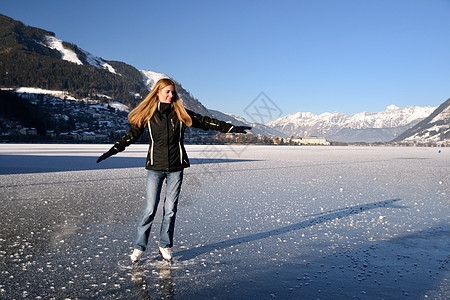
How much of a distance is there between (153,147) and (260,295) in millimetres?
2162

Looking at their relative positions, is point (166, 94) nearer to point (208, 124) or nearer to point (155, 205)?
point (208, 124)

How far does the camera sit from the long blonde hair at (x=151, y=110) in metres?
4.16

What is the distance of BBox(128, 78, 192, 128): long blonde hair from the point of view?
4.16 m

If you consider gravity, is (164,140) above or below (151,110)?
below

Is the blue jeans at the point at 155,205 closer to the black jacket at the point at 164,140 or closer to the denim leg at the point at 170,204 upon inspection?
the denim leg at the point at 170,204

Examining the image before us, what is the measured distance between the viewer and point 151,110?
4207 mm

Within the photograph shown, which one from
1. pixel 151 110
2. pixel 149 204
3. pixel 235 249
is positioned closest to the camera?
pixel 151 110

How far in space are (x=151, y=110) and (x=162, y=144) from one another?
1.47ft

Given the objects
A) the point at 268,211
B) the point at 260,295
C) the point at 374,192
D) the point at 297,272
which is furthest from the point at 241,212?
the point at 374,192

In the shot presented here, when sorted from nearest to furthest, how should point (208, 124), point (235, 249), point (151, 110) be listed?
point (151, 110) → point (208, 124) → point (235, 249)

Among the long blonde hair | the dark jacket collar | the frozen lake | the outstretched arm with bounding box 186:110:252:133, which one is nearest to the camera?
the frozen lake

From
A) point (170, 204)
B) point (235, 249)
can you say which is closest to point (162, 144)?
point (170, 204)

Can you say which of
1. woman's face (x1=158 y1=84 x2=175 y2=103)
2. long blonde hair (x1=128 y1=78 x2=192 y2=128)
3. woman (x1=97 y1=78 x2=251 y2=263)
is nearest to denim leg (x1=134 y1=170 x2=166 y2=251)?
woman (x1=97 y1=78 x2=251 y2=263)

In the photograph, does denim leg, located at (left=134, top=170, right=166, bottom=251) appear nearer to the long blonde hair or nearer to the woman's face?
the long blonde hair
